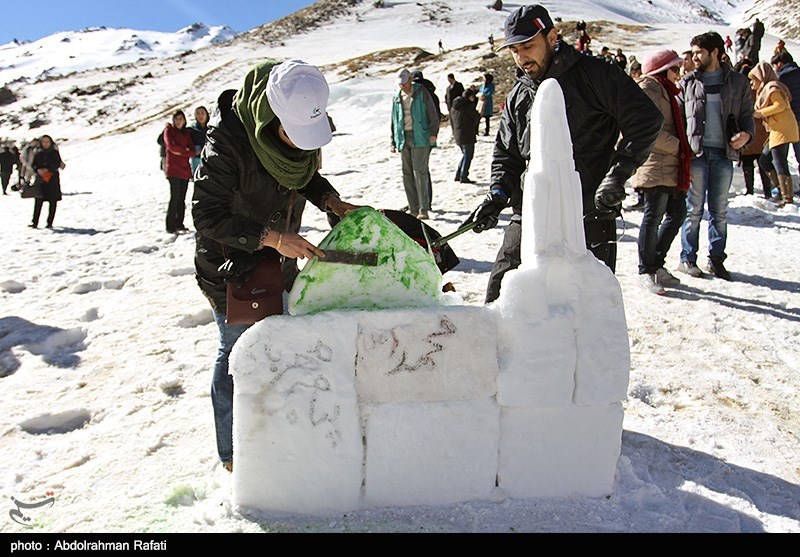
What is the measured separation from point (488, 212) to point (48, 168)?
30.6 ft

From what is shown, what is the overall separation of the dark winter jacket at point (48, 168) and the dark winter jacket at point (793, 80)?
11.0 metres

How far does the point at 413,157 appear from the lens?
7.83m

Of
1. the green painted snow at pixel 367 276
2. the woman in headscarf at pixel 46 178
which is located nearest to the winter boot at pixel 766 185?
the green painted snow at pixel 367 276

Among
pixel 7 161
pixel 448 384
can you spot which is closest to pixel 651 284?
pixel 448 384

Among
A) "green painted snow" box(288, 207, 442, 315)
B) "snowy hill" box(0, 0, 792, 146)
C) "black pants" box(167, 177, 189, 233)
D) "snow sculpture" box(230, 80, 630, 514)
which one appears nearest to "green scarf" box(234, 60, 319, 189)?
"green painted snow" box(288, 207, 442, 315)

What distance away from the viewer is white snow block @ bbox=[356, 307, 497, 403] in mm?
2252

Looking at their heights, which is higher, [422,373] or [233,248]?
[233,248]

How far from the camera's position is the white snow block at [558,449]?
2.35 meters

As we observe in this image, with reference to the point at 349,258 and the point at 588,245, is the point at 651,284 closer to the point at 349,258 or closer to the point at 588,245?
the point at 588,245

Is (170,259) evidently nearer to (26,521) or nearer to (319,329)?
(26,521)

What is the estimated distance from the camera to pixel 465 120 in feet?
33.7

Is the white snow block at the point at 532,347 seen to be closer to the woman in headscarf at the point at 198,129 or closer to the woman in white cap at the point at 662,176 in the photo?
the woman in white cap at the point at 662,176
